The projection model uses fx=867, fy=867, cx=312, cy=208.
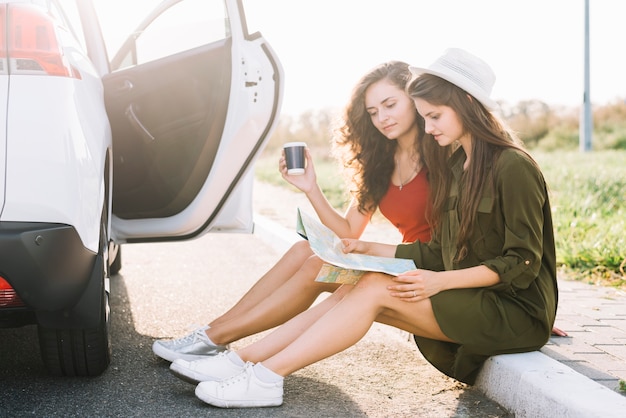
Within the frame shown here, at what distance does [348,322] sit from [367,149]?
3.65 feet

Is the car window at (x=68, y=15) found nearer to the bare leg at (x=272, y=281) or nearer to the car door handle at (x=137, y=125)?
the car door handle at (x=137, y=125)

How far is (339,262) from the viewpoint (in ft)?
10.1

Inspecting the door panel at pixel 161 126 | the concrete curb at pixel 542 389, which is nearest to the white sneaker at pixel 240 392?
the concrete curb at pixel 542 389

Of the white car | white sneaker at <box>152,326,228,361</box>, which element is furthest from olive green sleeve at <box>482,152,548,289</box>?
white sneaker at <box>152,326,228,361</box>

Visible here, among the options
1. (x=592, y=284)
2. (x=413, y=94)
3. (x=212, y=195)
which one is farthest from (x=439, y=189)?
(x=592, y=284)

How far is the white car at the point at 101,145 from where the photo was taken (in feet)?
8.71

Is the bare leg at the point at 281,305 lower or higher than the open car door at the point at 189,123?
lower

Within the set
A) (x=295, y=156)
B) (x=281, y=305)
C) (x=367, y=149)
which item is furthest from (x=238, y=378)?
(x=367, y=149)

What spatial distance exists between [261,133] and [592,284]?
8.20 feet

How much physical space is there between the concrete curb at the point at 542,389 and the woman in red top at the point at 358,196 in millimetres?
772

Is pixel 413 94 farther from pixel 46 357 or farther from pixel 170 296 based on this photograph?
pixel 170 296

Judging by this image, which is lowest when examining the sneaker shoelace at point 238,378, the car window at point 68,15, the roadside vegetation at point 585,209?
the roadside vegetation at point 585,209

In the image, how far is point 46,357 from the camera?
3.37 meters

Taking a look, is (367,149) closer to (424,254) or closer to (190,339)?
(424,254)
